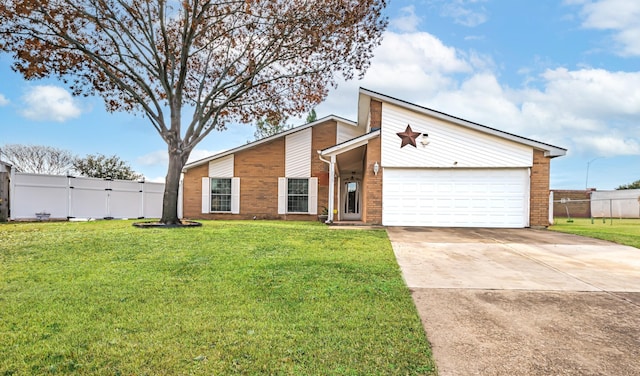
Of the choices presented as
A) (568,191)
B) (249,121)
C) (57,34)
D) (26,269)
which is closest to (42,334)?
Result: (26,269)

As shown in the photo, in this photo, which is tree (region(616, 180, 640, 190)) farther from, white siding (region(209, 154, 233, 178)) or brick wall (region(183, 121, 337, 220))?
white siding (region(209, 154, 233, 178))

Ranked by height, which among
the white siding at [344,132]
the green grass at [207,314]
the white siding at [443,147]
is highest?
the white siding at [344,132]

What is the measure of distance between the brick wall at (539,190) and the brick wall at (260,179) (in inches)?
367

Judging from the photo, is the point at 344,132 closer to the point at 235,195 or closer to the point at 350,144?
the point at 350,144

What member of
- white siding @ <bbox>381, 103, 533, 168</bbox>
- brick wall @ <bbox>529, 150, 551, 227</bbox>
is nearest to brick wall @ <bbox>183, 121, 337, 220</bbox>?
white siding @ <bbox>381, 103, 533, 168</bbox>

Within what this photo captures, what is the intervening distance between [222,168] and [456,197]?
38.4 feet

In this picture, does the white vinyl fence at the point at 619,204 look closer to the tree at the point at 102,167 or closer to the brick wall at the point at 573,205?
the brick wall at the point at 573,205

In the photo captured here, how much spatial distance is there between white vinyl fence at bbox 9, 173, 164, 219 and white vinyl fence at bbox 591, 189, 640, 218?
1148 inches

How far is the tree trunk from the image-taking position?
13.0 meters

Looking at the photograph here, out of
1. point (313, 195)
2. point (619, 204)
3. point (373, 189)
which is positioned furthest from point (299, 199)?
point (619, 204)

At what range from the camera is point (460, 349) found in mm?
3107

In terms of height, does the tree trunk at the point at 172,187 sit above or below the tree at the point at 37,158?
below

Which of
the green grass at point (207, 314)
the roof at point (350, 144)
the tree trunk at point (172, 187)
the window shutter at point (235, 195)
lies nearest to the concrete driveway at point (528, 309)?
the green grass at point (207, 314)

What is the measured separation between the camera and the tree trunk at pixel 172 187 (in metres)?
13.0
